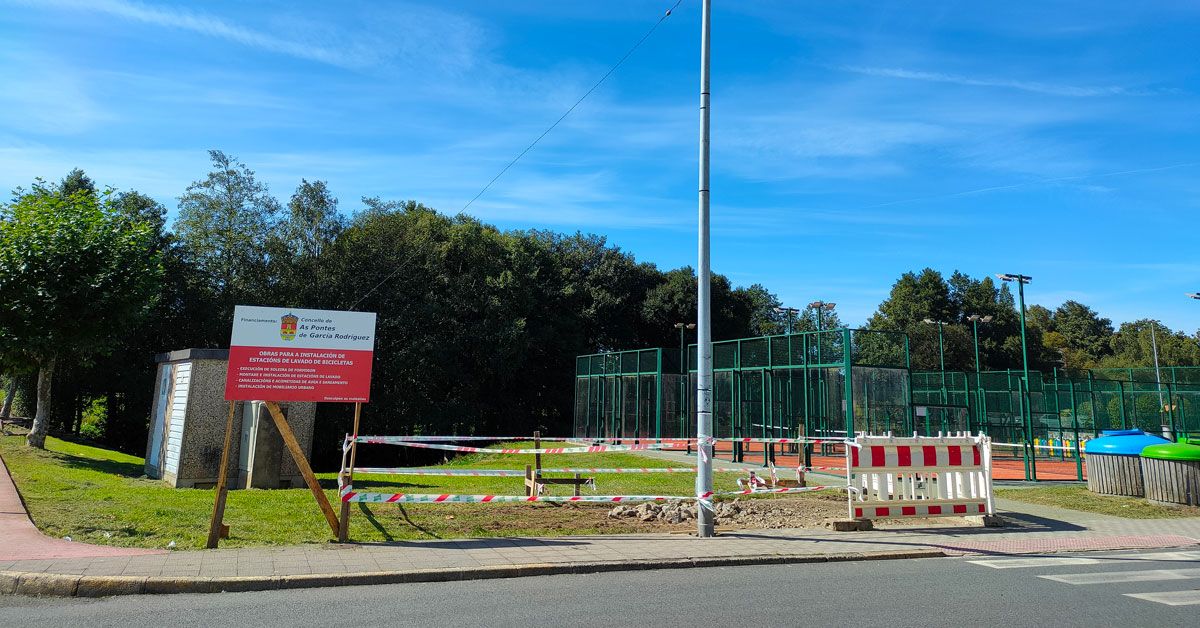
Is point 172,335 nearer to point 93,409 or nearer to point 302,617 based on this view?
point 93,409

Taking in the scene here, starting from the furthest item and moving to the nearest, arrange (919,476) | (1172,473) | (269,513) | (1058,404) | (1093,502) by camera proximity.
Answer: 1. (1058,404)
2. (1093,502)
3. (1172,473)
4. (919,476)
5. (269,513)

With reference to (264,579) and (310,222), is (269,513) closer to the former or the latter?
(264,579)

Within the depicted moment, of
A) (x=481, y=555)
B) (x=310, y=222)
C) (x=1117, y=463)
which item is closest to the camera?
(x=481, y=555)

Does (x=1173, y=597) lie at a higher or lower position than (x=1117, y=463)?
lower

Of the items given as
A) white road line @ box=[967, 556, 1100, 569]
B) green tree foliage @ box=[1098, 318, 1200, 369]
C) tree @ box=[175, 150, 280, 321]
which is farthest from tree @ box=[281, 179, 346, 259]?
green tree foliage @ box=[1098, 318, 1200, 369]

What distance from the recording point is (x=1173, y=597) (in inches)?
277

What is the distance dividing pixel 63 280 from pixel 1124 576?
22.1m

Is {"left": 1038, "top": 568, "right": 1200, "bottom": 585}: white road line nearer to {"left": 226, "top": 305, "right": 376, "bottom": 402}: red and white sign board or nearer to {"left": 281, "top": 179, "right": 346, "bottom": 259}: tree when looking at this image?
{"left": 226, "top": 305, "right": 376, "bottom": 402}: red and white sign board

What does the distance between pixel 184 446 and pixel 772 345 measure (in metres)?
15.0

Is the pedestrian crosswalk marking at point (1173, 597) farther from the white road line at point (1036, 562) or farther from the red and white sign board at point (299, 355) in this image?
the red and white sign board at point (299, 355)

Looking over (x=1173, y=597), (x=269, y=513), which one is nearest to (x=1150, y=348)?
(x=1173, y=597)

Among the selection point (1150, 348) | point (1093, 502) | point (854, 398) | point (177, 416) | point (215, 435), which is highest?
point (1150, 348)

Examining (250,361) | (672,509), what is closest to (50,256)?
(250,361)

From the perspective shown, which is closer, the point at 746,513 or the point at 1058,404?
the point at 746,513
